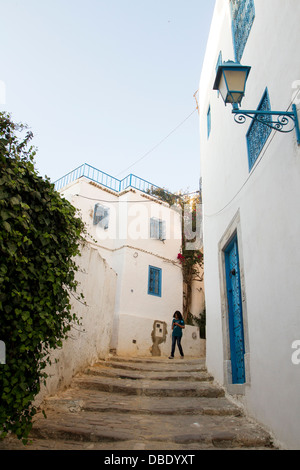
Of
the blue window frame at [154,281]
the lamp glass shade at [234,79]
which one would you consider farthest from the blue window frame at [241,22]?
the blue window frame at [154,281]

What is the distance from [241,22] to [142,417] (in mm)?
6145

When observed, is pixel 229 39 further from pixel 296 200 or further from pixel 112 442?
pixel 112 442

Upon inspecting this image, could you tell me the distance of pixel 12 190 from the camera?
278 centimetres

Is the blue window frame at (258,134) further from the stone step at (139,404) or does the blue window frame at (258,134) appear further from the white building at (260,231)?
the stone step at (139,404)

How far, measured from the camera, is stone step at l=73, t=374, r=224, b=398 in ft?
16.9

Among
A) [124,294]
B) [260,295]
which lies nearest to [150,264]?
[124,294]

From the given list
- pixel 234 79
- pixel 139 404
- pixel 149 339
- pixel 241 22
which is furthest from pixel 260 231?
pixel 149 339

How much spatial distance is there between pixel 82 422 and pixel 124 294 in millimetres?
8218

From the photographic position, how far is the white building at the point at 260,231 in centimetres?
323

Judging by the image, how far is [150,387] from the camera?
212 inches

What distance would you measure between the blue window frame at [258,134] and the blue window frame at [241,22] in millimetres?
1531

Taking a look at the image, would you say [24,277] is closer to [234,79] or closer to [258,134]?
[234,79]

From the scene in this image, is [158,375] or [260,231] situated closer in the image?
[260,231]

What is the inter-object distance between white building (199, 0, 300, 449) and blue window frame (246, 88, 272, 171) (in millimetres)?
15
